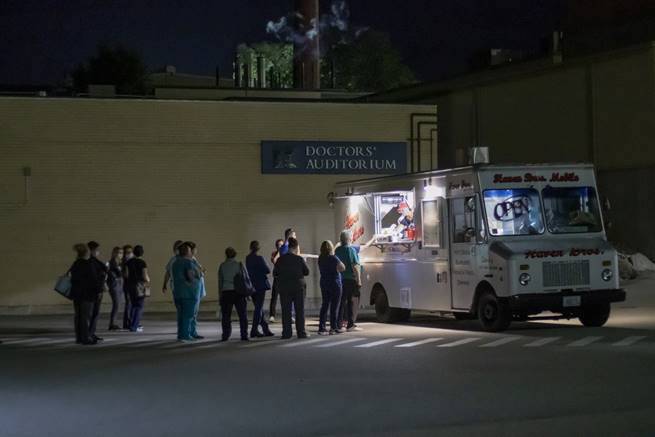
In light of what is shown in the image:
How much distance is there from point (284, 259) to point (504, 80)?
25193mm

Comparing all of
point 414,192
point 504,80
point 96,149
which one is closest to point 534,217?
point 414,192

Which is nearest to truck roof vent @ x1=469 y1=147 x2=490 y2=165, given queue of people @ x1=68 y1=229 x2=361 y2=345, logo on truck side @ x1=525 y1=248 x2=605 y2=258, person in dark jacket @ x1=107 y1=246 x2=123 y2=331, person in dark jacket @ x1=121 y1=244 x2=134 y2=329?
logo on truck side @ x1=525 y1=248 x2=605 y2=258

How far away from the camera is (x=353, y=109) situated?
3083 centimetres

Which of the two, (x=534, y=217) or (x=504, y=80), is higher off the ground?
(x=504, y=80)

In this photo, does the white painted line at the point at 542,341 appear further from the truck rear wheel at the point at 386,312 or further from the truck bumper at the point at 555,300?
the truck rear wheel at the point at 386,312

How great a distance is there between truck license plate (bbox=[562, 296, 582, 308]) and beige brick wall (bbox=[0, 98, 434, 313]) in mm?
11832

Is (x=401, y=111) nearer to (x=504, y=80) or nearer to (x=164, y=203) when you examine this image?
(x=164, y=203)

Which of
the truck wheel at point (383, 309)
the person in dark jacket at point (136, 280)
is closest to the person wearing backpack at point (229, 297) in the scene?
the person in dark jacket at point (136, 280)

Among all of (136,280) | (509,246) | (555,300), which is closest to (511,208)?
(509,246)

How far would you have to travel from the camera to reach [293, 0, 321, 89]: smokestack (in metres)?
57.3

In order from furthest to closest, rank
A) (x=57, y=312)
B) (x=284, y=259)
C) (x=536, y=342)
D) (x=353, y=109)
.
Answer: (x=353, y=109), (x=57, y=312), (x=284, y=259), (x=536, y=342)

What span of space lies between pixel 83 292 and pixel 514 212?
25.6 ft

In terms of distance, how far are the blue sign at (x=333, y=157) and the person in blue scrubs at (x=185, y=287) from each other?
406 inches

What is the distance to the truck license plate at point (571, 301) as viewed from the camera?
19500 millimetres
